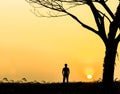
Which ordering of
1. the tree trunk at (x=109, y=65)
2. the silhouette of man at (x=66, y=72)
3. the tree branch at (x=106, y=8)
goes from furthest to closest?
the silhouette of man at (x=66, y=72), the tree branch at (x=106, y=8), the tree trunk at (x=109, y=65)

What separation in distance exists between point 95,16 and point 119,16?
1.46 m
